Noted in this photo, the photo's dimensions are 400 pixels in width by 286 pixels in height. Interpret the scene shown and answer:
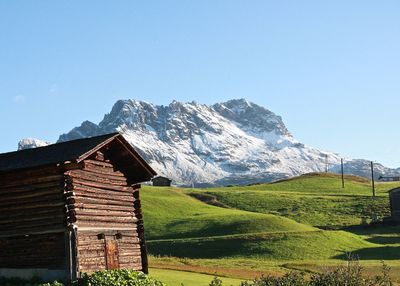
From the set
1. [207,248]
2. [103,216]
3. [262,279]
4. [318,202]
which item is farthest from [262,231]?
[262,279]

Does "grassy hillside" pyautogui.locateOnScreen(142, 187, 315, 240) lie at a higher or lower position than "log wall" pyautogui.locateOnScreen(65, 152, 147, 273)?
lower

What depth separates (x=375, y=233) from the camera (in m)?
85.0

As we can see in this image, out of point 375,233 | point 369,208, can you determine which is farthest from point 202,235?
point 369,208

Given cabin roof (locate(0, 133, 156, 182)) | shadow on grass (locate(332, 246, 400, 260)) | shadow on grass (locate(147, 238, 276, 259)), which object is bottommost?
shadow on grass (locate(332, 246, 400, 260))

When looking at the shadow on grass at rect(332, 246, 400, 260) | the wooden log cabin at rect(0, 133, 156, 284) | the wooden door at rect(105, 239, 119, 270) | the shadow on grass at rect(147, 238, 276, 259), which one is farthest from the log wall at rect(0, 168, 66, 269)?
the shadow on grass at rect(332, 246, 400, 260)

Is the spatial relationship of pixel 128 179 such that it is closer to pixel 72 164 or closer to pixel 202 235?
pixel 72 164

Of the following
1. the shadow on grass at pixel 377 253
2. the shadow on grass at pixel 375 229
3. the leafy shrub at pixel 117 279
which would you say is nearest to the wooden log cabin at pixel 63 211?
the leafy shrub at pixel 117 279

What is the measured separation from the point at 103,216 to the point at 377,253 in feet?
140

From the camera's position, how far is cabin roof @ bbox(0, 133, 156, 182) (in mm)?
32000

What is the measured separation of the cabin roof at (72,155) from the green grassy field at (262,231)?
12672 millimetres

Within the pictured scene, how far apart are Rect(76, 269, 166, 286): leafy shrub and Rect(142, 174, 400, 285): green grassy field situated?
45.0ft

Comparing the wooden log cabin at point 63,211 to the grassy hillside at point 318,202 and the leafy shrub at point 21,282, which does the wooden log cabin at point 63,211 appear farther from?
the grassy hillside at point 318,202

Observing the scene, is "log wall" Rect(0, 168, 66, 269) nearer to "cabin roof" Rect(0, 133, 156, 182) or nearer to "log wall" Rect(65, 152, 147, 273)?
"cabin roof" Rect(0, 133, 156, 182)

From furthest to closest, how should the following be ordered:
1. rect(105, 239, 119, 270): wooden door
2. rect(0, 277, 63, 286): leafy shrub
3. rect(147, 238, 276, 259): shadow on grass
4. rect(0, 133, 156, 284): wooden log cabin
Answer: rect(147, 238, 276, 259): shadow on grass < rect(105, 239, 119, 270): wooden door < rect(0, 133, 156, 284): wooden log cabin < rect(0, 277, 63, 286): leafy shrub
